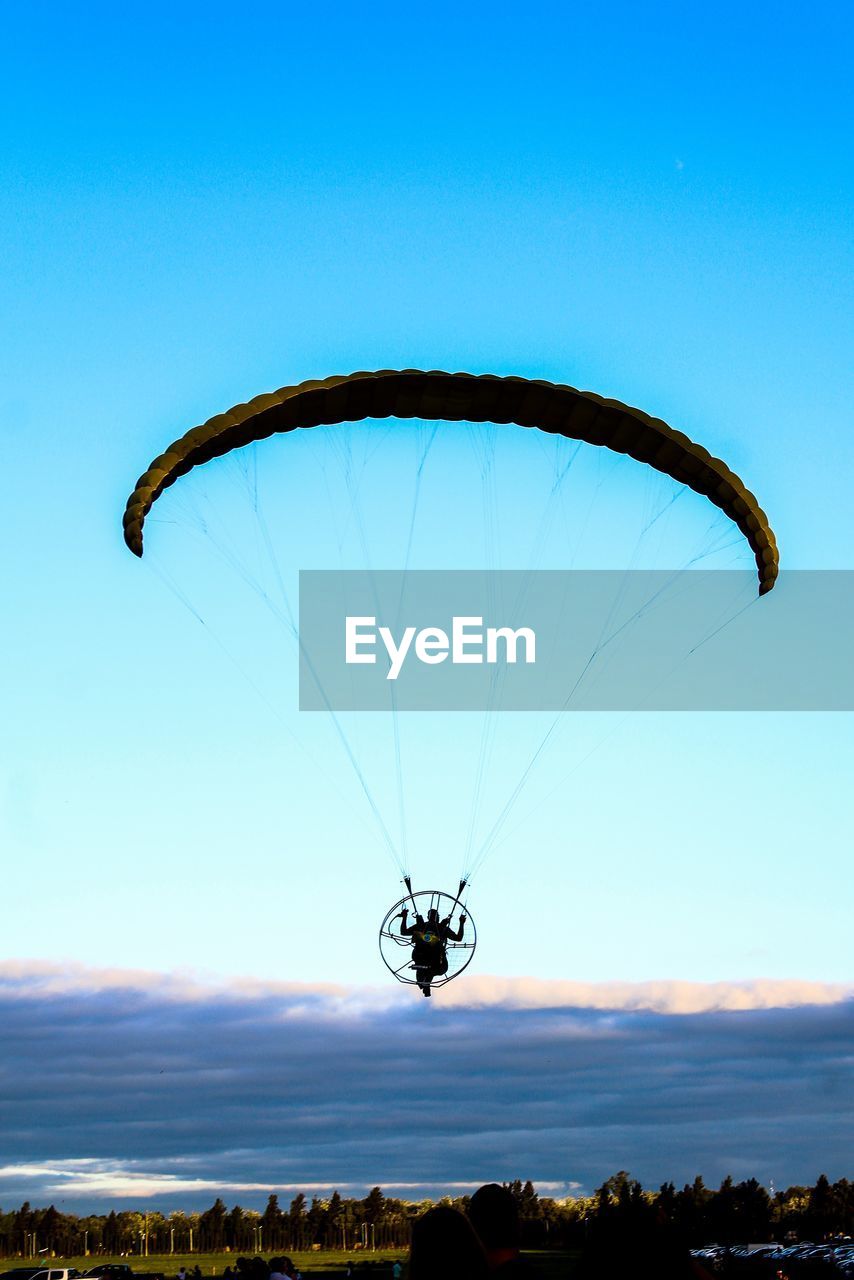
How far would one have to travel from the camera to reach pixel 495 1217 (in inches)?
193

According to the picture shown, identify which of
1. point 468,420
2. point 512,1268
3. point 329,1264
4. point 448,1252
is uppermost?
point 468,420

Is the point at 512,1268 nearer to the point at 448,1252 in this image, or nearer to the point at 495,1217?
the point at 495,1217

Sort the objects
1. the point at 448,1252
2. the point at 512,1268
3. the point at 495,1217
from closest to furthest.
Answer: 1. the point at 448,1252
2. the point at 512,1268
3. the point at 495,1217

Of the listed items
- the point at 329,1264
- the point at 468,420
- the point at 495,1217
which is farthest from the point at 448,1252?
the point at 329,1264

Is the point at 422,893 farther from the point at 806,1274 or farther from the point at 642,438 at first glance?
the point at 806,1274

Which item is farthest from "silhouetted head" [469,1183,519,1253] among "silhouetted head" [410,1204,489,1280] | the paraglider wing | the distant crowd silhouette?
the paraglider wing

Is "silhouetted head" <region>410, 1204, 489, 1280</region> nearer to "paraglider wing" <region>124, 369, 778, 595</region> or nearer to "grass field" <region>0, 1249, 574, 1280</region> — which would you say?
"paraglider wing" <region>124, 369, 778, 595</region>

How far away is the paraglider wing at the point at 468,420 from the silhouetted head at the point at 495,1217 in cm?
1632

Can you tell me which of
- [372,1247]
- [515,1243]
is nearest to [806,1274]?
[515,1243]

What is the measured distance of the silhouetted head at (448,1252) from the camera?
420cm

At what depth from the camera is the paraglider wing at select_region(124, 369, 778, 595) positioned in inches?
820

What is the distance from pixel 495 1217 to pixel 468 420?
18.7 metres

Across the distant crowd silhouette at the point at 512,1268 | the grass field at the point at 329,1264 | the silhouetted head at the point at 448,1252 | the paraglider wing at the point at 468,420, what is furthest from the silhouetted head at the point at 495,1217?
the grass field at the point at 329,1264

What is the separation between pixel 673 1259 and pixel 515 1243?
806 mm
